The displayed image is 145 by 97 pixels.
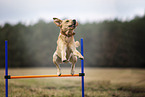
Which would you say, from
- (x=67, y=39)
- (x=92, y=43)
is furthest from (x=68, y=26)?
(x=92, y=43)

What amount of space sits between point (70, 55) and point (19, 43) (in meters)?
8.46

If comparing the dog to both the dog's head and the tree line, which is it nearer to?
the dog's head

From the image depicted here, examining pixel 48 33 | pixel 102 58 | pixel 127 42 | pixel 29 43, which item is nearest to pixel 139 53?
pixel 127 42

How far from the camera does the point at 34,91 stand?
573 cm

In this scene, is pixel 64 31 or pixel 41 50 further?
pixel 41 50

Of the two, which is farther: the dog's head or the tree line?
the tree line

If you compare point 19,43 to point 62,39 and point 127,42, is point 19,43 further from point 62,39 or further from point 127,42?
point 62,39

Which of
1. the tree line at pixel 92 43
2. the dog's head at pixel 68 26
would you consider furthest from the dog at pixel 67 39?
the tree line at pixel 92 43

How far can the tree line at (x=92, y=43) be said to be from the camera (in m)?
10.6

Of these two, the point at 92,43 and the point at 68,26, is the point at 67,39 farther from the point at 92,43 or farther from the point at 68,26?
the point at 92,43

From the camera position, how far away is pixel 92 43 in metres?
10.8

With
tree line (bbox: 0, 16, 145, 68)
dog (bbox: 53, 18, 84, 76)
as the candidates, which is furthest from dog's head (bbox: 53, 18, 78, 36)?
tree line (bbox: 0, 16, 145, 68)

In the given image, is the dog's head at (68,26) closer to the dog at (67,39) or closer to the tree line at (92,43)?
the dog at (67,39)

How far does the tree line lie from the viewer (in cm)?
1064
